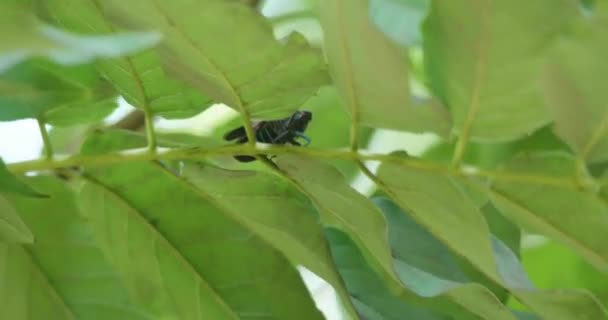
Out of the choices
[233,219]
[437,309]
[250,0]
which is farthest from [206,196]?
[250,0]

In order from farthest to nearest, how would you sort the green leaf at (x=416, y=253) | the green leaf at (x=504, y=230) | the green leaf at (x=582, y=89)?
the green leaf at (x=504, y=230)
the green leaf at (x=416, y=253)
the green leaf at (x=582, y=89)

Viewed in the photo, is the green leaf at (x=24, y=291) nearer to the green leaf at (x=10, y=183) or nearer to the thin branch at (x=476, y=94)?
the green leaf at (x=10, y=183)

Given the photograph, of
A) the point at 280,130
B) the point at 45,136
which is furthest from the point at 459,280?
the point at 45,136

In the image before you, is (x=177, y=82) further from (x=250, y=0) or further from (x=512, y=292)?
(x=250, y=0)

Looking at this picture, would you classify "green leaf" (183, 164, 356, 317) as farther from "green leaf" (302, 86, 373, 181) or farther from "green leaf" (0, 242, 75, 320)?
"green leaf" (302, 86, 373, 181)

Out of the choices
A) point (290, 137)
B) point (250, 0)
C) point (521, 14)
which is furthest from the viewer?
point (250, 0)

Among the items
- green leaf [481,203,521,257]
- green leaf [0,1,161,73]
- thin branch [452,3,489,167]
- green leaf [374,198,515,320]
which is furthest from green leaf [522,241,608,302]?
green leaf [0,1,161,73]

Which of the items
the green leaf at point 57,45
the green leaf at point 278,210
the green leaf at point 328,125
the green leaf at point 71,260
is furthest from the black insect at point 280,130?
the green leaf at point 328,125
